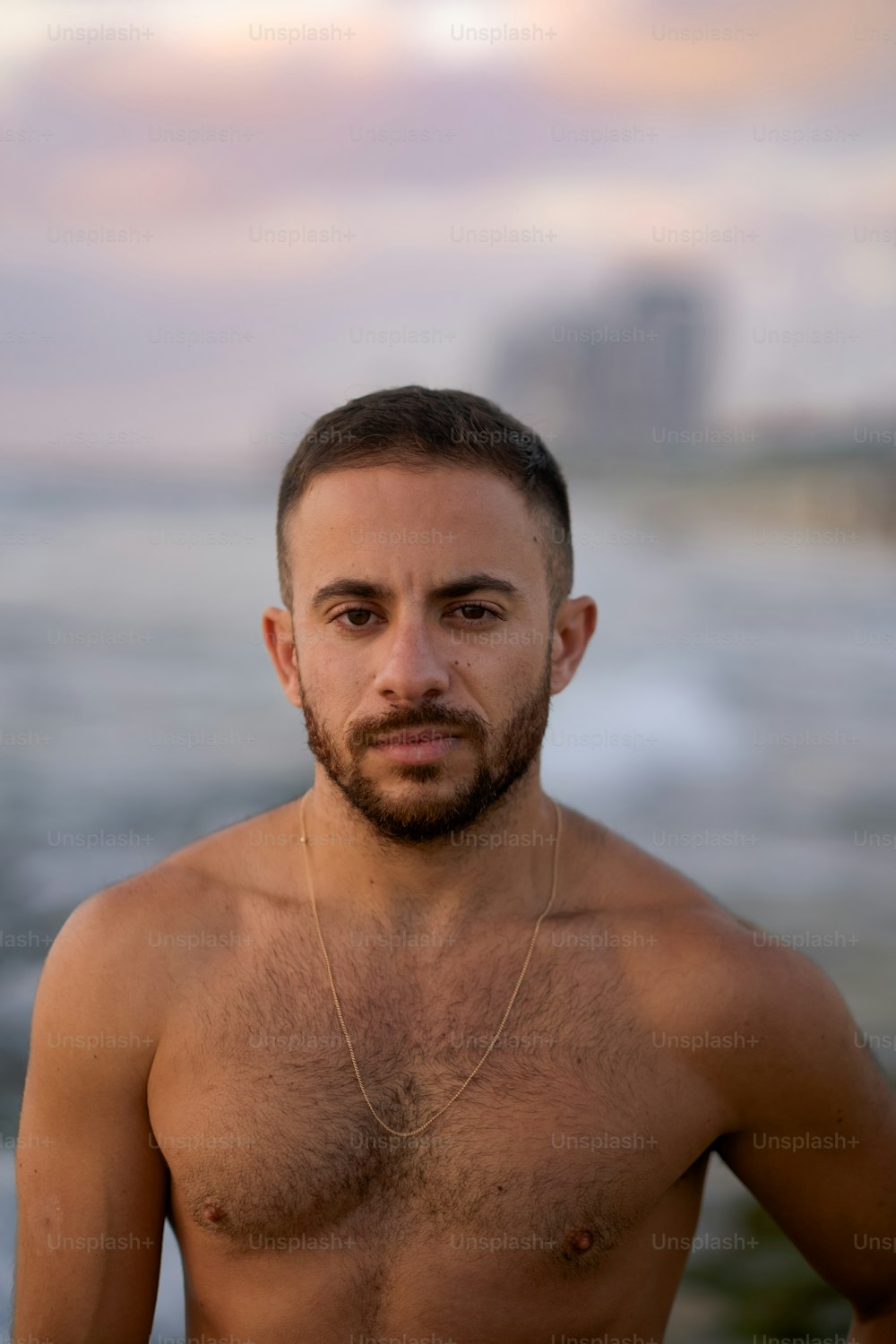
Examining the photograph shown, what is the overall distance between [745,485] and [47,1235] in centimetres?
566

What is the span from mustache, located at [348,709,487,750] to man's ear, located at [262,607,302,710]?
8.7 inches

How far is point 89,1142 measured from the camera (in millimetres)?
1827

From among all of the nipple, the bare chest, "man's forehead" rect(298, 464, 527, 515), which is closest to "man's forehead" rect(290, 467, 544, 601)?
"man's forehead" rect(298, 464, 527, 515)

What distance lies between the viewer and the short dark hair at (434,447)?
5.82 ft

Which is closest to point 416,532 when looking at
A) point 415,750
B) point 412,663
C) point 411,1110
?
point 412,663

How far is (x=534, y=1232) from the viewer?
177 centimetres

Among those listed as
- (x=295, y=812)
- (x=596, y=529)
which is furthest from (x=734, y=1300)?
(x=596, y=529)

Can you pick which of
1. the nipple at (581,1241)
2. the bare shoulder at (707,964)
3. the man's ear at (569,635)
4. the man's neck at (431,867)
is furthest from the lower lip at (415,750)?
the nipple at (581,1241)

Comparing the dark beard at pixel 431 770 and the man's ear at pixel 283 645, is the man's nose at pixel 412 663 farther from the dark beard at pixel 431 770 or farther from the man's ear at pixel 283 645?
the man's ear at pixel 283 645

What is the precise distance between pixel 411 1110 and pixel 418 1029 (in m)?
0.11

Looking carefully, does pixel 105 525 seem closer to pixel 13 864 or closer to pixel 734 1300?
pixel 13 864

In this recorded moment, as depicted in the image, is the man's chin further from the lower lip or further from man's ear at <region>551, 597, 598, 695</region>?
man's ear at <region>551, 597, 598, 695</region>

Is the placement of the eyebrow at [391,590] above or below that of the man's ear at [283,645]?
above

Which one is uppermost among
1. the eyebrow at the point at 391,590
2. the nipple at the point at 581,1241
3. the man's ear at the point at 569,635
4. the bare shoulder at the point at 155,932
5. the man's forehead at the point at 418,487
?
the man's forehead at the point at 418,487
